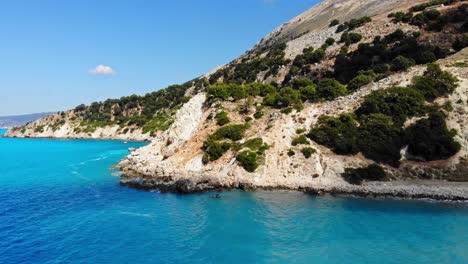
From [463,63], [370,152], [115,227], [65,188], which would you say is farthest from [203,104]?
[463,63]

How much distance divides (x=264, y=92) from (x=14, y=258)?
50.9 metres

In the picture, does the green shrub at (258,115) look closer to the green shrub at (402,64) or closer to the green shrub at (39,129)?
the green shrub at (402,64)

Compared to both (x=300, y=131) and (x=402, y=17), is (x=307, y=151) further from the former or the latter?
(x=402, y=17)

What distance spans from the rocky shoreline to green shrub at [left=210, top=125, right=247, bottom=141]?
400 inches

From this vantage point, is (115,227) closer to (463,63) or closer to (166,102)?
(463,63)

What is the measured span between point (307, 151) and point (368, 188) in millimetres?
9186

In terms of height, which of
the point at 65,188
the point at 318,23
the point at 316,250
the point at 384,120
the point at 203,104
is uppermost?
the point at 318,23

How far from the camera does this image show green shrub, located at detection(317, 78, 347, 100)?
60.0m

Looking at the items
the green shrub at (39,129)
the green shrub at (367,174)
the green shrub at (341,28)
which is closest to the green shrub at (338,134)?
the green shrub at (367,174)

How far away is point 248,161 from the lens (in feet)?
156

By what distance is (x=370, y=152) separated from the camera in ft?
153

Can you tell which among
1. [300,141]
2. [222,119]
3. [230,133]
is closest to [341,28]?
[222,119]

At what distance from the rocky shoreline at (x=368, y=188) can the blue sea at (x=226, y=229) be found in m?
1.59

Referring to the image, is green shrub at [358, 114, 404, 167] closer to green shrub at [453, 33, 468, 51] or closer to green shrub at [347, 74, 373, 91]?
green shrub at [347, 74, 373, 91]
